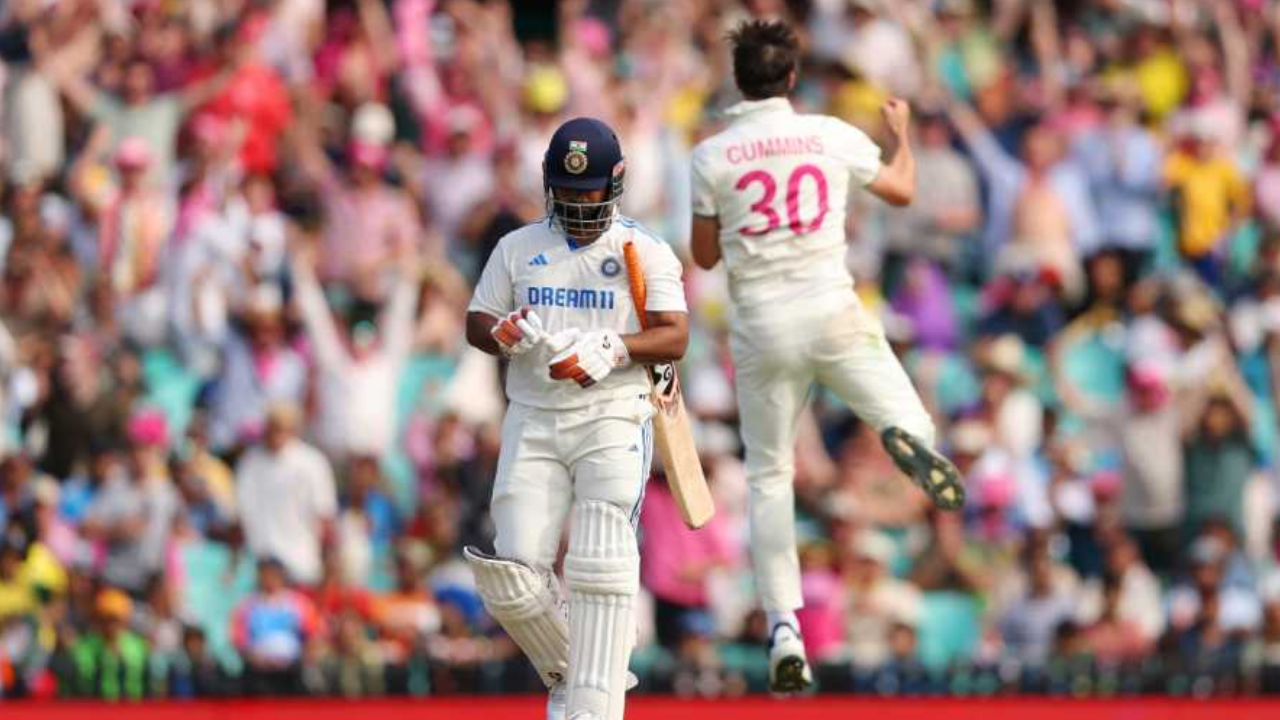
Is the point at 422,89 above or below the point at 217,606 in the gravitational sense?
above

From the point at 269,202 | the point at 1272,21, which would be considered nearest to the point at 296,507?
the point at 269,202

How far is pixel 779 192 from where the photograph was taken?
1420 centimetres

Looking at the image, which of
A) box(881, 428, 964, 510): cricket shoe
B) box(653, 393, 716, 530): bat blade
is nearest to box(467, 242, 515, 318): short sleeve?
box(653, 393, 716, 530): bat blade

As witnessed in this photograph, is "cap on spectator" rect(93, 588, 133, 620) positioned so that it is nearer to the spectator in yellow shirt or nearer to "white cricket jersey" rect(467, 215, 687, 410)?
"white cricket jersey" rect(467, 215, 687, 410)

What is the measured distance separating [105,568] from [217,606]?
2.22ft

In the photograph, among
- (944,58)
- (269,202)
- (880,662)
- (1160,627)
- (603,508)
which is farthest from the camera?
(944,58)

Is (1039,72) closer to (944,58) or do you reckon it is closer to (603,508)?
(944,58)

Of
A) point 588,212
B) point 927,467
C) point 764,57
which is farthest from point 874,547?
point 588,212

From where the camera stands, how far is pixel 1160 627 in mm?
20062

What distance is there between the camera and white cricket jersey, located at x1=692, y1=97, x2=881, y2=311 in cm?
1421

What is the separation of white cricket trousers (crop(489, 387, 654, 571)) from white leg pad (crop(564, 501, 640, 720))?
10cm

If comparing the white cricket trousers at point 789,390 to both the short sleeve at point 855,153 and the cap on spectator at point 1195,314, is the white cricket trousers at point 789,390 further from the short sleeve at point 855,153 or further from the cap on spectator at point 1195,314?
the cap on spectator at point 1195,314

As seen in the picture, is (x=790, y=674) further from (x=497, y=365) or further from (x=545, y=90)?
(x=545, y=90)

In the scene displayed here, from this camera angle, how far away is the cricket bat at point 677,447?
45.1 ft
